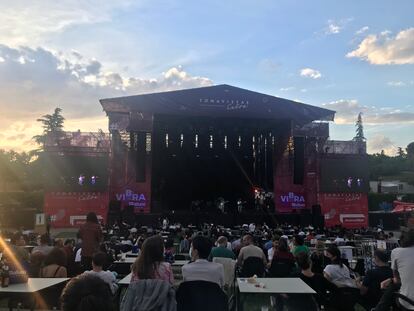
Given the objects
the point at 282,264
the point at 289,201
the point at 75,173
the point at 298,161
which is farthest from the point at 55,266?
the point at 289,201

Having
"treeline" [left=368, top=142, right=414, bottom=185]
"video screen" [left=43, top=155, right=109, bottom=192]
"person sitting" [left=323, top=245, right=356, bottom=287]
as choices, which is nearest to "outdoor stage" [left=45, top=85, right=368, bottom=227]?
"video screen" [left=43, top=155, right=109, bottom=192]

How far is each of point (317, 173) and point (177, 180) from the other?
26.8 feet

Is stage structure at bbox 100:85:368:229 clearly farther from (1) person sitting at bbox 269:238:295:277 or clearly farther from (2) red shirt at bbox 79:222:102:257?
(1) person sitting at bbox 269:238:295:277

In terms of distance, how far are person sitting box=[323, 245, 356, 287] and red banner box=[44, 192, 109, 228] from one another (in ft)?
59.6

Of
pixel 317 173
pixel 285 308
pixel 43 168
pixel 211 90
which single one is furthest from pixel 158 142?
pixel 285 308

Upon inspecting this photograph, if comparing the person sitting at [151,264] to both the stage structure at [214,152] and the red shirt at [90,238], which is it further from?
the stage structure at [214,152]

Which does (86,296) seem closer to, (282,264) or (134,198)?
(282,264)

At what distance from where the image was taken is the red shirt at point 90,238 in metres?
6.61

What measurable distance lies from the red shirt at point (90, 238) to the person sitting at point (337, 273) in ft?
11.2

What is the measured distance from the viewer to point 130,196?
2256 centimetres

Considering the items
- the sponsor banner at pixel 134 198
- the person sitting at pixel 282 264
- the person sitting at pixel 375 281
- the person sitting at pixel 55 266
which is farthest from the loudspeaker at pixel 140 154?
the person sitting at pixel 375 281

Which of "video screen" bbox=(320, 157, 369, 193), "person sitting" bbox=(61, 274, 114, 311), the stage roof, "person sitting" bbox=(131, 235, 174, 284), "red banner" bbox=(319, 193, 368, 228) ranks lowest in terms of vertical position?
"red banner" bbox=(319, 193, 368, 228)

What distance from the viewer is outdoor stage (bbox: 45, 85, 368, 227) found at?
21609 millimetres

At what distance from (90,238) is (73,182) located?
1670cm
